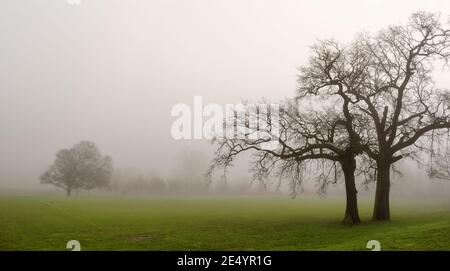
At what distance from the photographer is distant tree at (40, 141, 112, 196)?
70250 millimetres

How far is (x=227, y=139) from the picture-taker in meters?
29.5

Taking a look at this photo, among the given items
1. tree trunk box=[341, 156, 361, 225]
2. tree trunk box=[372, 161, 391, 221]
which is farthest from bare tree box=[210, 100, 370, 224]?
tree trunk box=[372, 161, 391, 221]

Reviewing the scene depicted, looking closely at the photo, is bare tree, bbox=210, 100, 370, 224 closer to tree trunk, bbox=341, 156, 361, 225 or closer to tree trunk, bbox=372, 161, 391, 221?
tree trunk, bbox=341, 156, 361, 225

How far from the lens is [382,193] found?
31500 mm

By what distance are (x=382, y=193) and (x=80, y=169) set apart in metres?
56.0

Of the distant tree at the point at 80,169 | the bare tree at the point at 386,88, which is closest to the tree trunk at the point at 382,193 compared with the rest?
the bare tree at the point at 386,88

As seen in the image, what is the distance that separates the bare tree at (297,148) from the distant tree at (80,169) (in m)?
40.2

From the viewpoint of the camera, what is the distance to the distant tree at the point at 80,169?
7025cm

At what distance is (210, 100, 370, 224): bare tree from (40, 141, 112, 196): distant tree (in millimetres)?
40154

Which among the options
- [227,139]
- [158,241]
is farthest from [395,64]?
[158,241]

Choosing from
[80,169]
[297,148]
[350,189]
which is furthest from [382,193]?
[80,169]

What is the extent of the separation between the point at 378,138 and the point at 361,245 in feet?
51.4

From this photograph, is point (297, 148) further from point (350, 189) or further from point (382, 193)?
point (382, 193)
